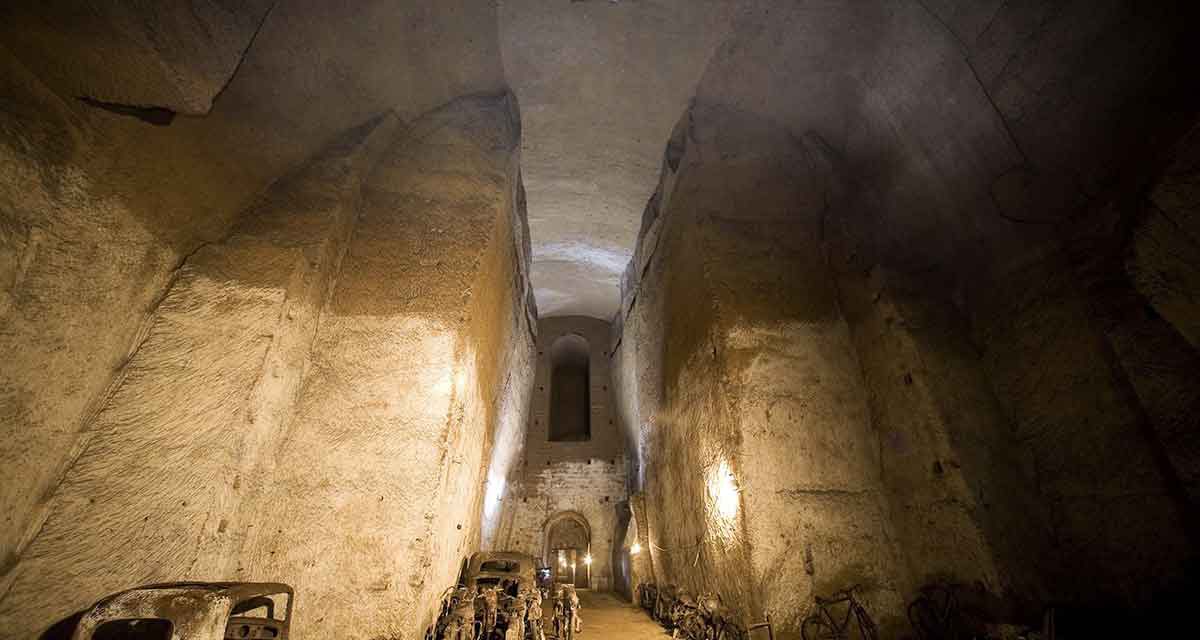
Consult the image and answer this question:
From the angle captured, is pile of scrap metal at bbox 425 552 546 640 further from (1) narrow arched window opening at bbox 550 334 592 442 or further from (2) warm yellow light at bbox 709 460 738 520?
(1) narrow arched window opening at bbox 550 334 592 442

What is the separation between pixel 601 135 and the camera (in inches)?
245

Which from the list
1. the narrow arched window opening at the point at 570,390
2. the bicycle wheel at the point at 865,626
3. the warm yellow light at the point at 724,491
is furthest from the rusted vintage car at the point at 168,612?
the narrow arched window opening at the point at 570,390

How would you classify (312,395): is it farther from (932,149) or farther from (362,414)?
(932,149)

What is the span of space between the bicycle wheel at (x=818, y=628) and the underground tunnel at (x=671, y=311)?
7 centimetres

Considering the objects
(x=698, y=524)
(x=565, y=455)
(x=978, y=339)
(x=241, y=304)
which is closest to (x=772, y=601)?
(x=698, y=524)

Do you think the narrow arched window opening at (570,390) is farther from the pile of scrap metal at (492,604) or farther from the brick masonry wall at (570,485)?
the pile of scrap metal at (492,604)

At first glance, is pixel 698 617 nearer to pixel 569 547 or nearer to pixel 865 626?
pixel 865 626

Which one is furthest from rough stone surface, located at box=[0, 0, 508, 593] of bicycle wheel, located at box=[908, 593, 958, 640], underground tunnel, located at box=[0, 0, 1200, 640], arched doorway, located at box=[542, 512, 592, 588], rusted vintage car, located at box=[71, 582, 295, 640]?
arched doorway, located at box=[542, 512, 592, 588]

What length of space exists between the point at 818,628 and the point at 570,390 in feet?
29.9

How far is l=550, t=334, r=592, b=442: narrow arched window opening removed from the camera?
1130 centimetres

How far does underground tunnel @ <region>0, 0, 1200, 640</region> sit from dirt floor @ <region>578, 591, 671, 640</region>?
0.53 feet

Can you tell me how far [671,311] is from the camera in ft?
19.3

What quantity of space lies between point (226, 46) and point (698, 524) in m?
5.98

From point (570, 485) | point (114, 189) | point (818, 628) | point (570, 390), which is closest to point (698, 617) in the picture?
point (818, 628)
